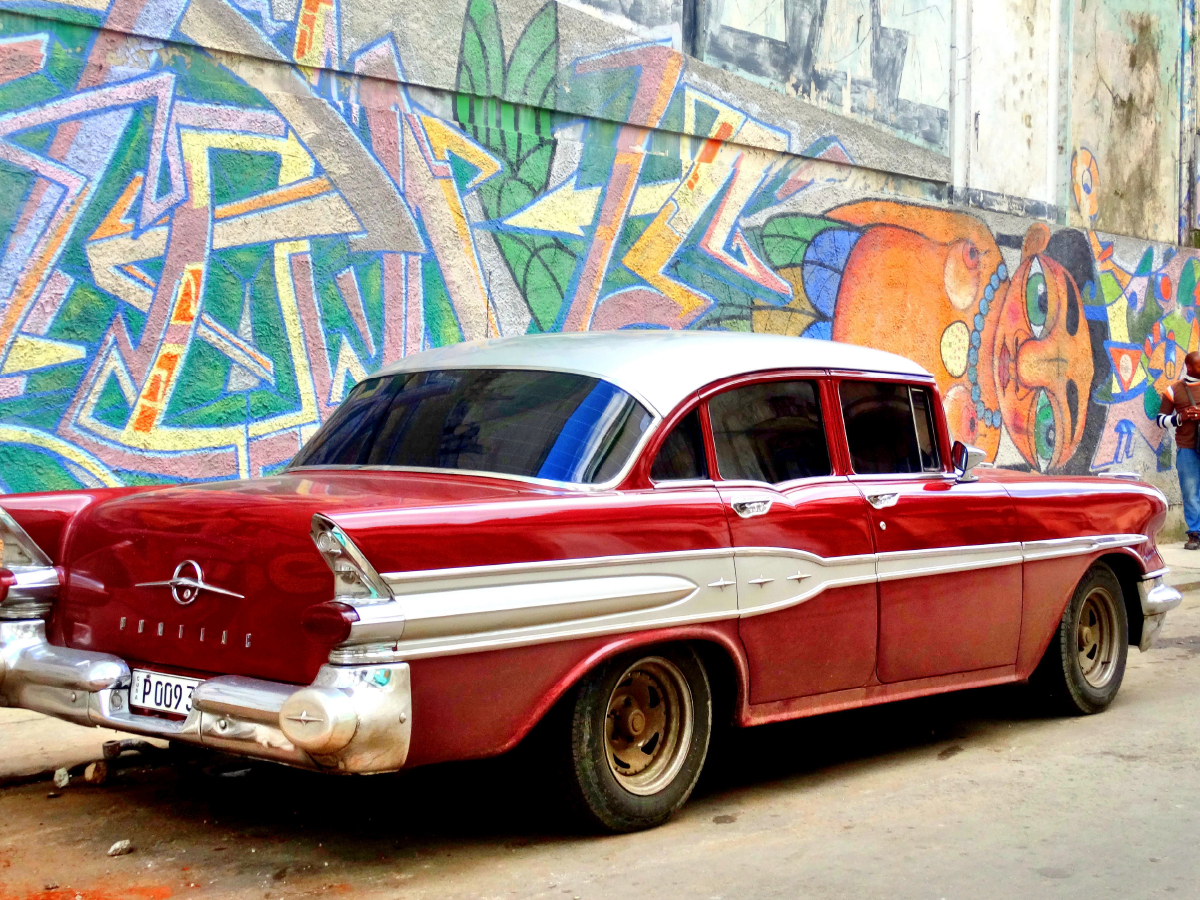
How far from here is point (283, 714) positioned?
12.3 feet

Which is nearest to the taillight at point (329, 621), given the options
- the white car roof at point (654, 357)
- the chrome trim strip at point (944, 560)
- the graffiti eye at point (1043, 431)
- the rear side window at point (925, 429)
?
the white car roof at point (654, 357)

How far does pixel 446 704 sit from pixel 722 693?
4.17 feet

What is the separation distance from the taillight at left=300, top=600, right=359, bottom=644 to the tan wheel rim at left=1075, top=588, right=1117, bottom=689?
13.1ft

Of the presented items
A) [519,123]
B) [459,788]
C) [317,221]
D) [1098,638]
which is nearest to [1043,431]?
[519,123]

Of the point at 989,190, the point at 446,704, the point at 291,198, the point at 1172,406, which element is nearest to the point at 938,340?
the point at 989,190

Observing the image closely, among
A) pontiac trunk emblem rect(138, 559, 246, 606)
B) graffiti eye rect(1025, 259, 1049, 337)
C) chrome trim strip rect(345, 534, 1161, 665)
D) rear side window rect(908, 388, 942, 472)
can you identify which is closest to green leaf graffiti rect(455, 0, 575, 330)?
rear side window rect(908, 388, 942, 472)

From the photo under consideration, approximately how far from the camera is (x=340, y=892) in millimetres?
3953

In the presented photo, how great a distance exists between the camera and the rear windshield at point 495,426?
15.1 feet

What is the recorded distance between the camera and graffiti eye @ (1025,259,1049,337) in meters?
14.0

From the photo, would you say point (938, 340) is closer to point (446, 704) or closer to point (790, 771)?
point (790, 771)

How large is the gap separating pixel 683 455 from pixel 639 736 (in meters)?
0.96

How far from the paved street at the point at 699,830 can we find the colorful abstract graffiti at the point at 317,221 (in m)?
2.45

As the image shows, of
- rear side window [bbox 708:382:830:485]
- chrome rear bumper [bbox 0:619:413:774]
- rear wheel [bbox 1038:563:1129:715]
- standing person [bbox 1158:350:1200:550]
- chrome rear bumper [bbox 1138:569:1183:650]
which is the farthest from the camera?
standing person [bbox 1158:350:1200:550]

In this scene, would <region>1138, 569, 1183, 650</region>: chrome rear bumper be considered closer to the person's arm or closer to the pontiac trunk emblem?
the pontiac trunk emblem
